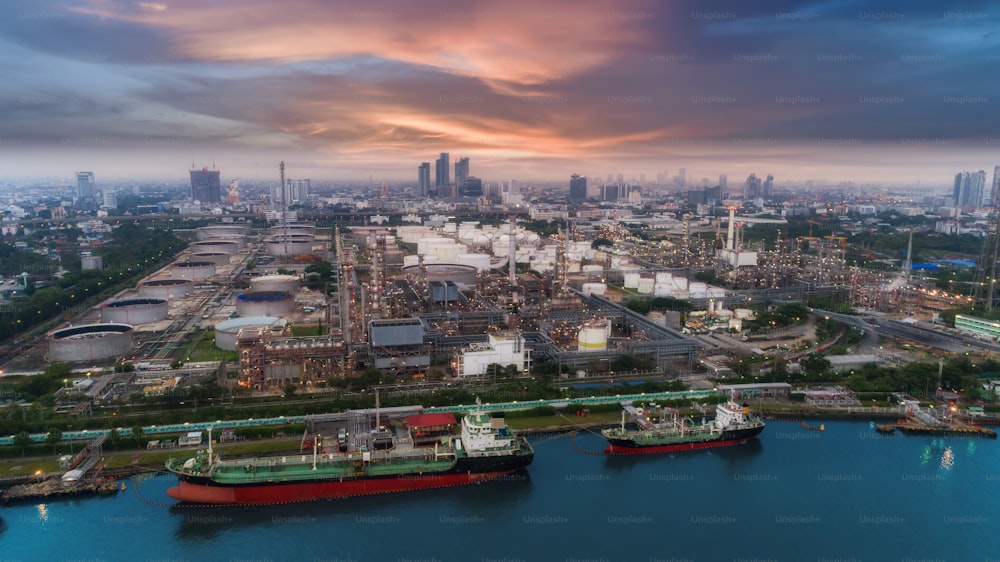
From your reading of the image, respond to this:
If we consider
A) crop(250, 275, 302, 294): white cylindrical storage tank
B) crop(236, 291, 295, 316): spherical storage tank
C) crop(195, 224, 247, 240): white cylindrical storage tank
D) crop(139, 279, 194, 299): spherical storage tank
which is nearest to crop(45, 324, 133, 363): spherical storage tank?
crop(236, 291, 295, 316): spherical storage tank

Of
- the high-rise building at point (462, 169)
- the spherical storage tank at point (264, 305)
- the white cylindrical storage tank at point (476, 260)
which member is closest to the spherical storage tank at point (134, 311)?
the spherical storage tank at point (264, 305)

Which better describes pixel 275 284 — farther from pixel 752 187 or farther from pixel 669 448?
pixel 752 187

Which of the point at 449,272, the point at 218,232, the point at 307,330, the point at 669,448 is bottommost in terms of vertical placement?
the point at 669,448

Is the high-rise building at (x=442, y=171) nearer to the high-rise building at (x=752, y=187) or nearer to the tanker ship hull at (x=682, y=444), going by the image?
the high-rise building at (x=752, y=187)

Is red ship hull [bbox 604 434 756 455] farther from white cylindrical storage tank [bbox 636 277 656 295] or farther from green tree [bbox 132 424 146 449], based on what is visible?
white cylindrical storage tank [bbox 636 277 656 295]

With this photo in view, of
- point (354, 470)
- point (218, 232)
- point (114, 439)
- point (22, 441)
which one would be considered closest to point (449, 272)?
point (114, 439)

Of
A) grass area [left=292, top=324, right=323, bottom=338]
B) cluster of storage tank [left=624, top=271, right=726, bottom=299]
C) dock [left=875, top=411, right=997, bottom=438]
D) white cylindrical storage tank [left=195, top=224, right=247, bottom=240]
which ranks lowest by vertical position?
dock [left=875, top=411, right=997, bottom=438]
